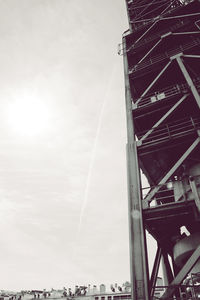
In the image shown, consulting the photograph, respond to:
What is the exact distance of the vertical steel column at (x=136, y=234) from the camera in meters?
7.44

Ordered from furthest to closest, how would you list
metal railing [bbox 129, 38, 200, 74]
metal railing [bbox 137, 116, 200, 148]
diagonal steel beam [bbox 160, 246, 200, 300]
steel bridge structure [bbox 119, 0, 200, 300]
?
metal railing [bbox 129, 38, 200, 74]
metal railing [bbox 137, 116, 200, 148]
steel bridge structure [bbox 119, 0, 200, 300]
diagonal steel beam [bbox 160, 246, 200, 300]

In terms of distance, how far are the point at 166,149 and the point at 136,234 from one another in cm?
481

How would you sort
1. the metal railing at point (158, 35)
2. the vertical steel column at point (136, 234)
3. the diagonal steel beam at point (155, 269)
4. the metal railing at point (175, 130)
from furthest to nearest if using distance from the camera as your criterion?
the metal railing at point (158, 35) → the metal railing at point (175, 130) → the diagonal steel beam at point (155, 269) → the vertical steel column at point (136, 234)

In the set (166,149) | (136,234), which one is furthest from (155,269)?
(166,149)

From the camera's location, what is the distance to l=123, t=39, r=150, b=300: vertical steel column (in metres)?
7.44

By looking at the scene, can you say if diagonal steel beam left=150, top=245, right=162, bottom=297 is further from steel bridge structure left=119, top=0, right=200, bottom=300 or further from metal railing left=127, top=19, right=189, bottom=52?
metal railing left=127, top=19, right=189, bottom=52

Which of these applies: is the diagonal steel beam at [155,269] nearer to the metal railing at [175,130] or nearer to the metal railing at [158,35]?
the metal railing at [175,130]

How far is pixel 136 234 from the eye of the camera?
27.5 ft

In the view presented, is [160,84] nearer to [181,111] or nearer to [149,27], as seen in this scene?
[181,111]

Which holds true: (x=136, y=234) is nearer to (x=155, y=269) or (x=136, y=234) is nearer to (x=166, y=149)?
(x=155, y=269)

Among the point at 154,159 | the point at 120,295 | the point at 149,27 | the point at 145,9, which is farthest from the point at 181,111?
the point at 120,295

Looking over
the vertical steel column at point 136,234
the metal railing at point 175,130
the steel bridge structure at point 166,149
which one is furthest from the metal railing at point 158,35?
the vertical steel column at point 136,234

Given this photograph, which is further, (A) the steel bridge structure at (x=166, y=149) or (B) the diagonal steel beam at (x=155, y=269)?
(B) the diagonal steel beam at (x=155, y=269)

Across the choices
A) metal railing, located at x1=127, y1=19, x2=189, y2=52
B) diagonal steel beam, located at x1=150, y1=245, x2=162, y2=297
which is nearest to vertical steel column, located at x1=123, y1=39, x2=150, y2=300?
diagonal steel beam, located at x1=150, y1=245, x2=162, y2=297
